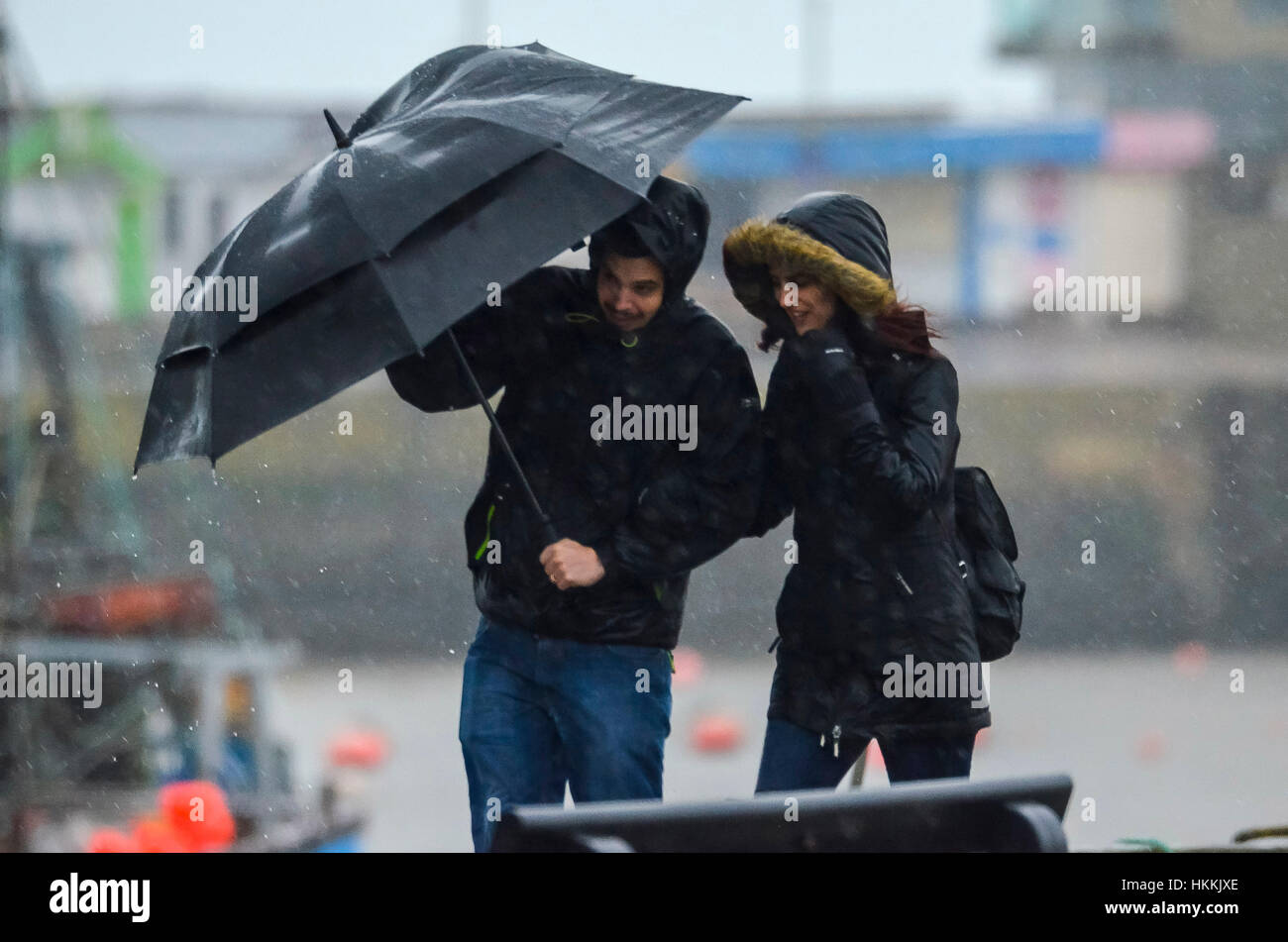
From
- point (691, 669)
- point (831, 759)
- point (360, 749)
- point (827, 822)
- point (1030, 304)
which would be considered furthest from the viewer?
point (691, 669)

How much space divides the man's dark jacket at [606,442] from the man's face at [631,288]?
3 centimetres

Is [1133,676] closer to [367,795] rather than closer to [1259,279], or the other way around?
[1259,279]

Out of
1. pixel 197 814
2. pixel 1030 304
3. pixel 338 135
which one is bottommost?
pixel 197 814

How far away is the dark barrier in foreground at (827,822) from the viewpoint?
2.35 m

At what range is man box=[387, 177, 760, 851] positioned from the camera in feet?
9.77

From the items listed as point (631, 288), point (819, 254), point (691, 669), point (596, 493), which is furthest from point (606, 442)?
point (691, 669)

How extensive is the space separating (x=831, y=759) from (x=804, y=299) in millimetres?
775

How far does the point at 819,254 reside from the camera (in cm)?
294

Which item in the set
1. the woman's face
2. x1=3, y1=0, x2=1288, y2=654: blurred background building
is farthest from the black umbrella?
x1=3, y1=0, x2=1288, y2=654: blurred background building

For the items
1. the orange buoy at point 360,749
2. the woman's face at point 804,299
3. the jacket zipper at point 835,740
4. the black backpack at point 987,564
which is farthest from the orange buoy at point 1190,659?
the woman's face at point 804,299

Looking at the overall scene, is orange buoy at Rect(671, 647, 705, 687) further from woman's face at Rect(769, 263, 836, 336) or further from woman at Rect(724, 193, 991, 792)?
woman's face at Rect(769, 263, 836, 336)

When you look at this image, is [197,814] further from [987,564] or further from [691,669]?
[691,669]

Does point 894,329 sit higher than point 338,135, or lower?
lower

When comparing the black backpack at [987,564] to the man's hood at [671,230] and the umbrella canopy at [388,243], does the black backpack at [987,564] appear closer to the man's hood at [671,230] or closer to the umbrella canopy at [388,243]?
the man's hood at [671,230]
